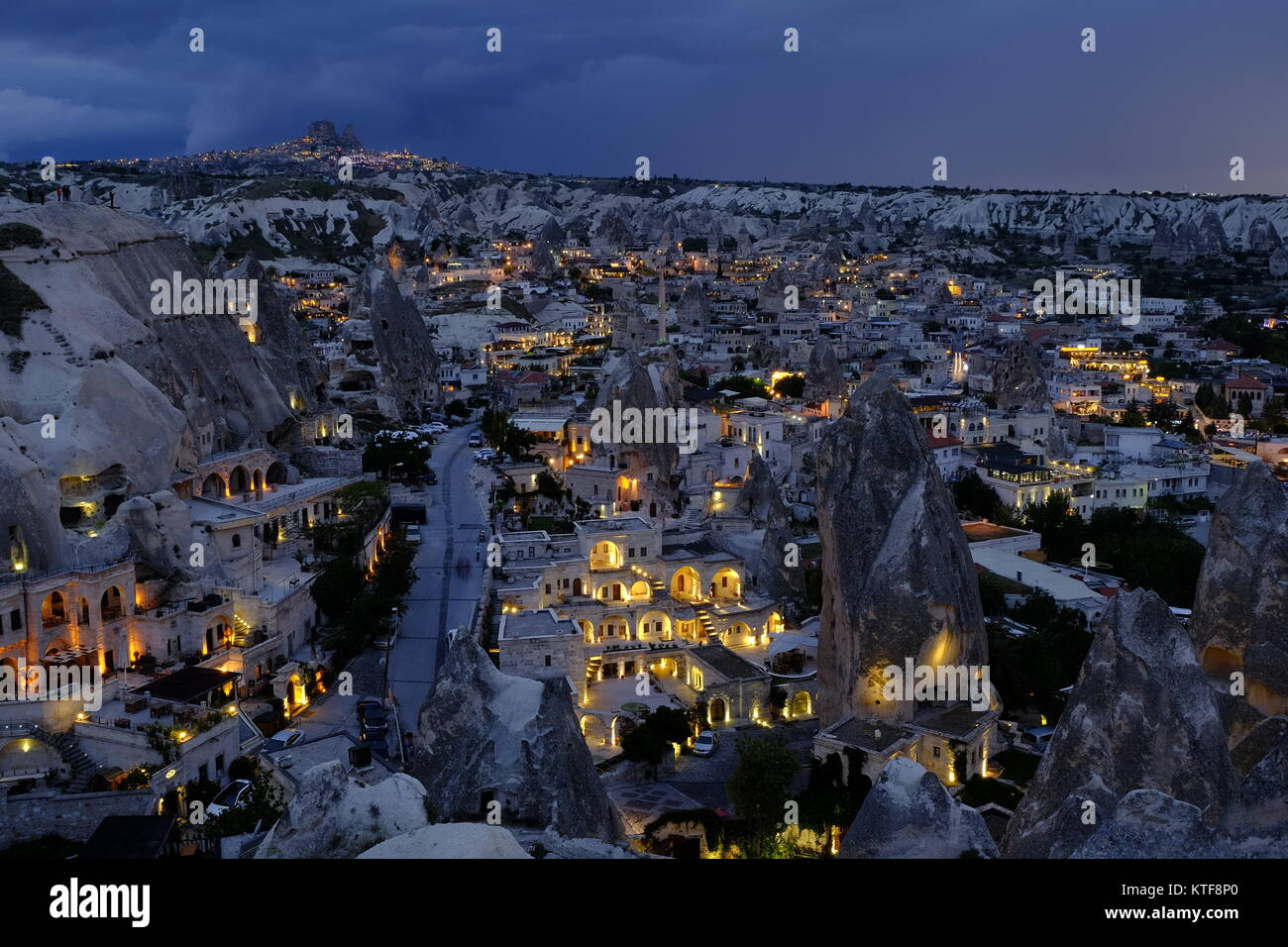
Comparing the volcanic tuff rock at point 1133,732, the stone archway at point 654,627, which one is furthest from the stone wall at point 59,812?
the stone archway at point 654,627

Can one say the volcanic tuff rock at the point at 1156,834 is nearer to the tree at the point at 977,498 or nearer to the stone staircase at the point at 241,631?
the stone staircase at the point at 241,631

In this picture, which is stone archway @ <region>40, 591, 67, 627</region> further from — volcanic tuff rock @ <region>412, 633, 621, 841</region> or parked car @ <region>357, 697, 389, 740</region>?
volcanic tuff rock @ <region>412, 633, 621, 841</region>

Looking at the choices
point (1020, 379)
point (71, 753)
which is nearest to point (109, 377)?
point (71, 753)

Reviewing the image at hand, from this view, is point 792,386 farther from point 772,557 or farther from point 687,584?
point 687,584

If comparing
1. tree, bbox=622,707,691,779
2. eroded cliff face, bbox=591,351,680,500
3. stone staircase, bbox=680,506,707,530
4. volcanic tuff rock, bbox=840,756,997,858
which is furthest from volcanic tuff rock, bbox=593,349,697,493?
volcanic tuff rock, bbox=840,756,997,858

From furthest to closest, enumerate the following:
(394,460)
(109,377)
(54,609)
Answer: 1. (394,460)
2. (109,377)
3. (54,609)
